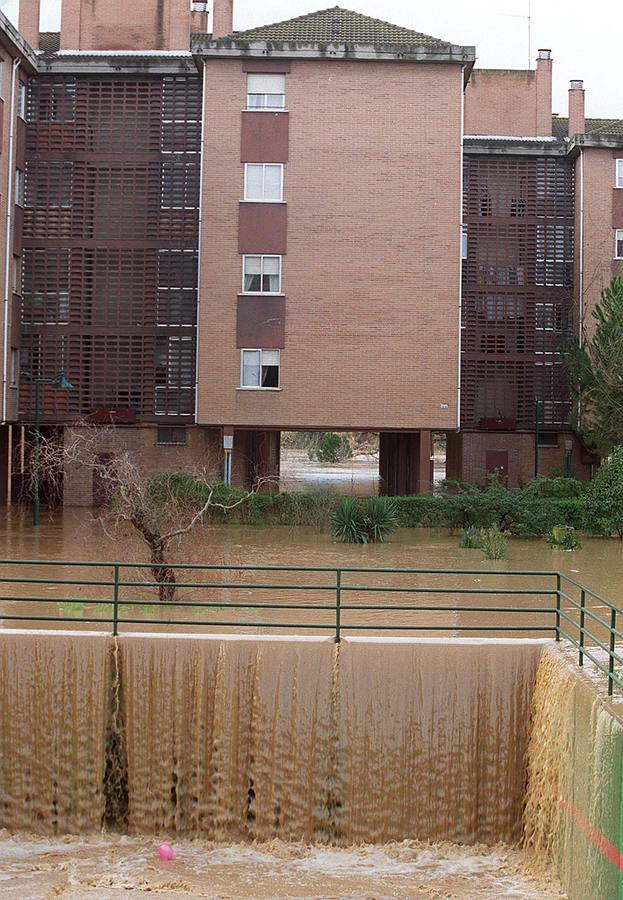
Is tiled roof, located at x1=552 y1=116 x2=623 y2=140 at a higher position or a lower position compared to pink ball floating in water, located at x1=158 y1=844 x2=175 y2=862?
higher

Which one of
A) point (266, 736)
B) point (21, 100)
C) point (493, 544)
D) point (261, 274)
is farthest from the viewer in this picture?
point (21, 100)

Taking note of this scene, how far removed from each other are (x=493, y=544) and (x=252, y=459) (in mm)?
16398

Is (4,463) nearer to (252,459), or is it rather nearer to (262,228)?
(252,459)

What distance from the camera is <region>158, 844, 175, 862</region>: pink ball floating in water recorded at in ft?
37.3

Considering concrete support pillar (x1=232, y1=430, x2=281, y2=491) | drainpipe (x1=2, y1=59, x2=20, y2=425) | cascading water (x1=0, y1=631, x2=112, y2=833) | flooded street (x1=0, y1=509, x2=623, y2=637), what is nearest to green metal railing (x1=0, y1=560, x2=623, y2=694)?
flooded street (x1=0, y1=509, x2=623, y2=637)

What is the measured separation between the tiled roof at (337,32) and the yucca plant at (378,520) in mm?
13684

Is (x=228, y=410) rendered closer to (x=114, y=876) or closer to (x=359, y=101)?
(x=359, y=101)

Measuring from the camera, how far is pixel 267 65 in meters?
32.7

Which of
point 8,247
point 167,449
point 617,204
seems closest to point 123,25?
point 8,247

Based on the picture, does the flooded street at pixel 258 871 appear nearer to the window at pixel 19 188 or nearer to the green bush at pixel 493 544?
the green bush at pixel 493 544

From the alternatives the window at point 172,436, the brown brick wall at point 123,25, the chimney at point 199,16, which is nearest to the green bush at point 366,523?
the window at point 172,436

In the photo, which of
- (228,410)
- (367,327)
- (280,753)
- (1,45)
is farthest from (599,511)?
(1,45)

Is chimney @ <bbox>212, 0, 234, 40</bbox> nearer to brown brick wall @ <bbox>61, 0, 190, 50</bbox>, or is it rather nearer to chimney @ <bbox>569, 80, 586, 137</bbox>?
brown brick wall @ <bbox>61, 0, 190, 50</bbox>

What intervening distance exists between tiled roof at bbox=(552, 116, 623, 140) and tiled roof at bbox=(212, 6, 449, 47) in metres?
8.70
